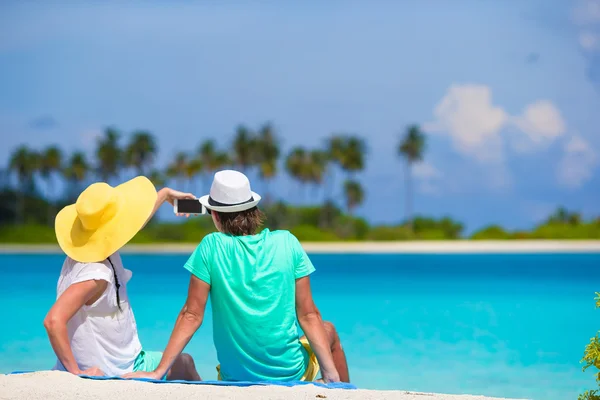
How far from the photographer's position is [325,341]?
382cm

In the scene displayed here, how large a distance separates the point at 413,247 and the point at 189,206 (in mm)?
55206

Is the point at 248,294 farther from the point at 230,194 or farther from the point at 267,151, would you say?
the point at 267,151

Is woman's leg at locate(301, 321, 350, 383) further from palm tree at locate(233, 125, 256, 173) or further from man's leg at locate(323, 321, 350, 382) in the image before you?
palm tree at locate(233, 125, 256, 173)

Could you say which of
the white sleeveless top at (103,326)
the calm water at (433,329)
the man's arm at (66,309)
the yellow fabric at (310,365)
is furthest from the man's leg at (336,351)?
the calm water at (433,329)

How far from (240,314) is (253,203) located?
0.54m

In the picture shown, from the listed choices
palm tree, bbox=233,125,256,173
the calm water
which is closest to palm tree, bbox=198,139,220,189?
palm tree, bbox=233,125,256,173

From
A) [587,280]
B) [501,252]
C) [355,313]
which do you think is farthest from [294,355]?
[501,252]

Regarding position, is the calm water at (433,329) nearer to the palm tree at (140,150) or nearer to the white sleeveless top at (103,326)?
the white sleeveless top at (103,326)

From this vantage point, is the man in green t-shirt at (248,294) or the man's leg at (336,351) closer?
the man in green t-shirt at (248,294)

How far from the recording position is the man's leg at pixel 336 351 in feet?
13.2

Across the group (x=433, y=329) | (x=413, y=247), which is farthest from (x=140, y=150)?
(x=433, y=329)

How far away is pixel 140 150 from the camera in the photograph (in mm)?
74500

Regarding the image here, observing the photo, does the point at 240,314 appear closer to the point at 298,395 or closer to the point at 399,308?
the point at 298,395

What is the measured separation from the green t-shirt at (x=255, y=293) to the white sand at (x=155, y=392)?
24 centimetres
